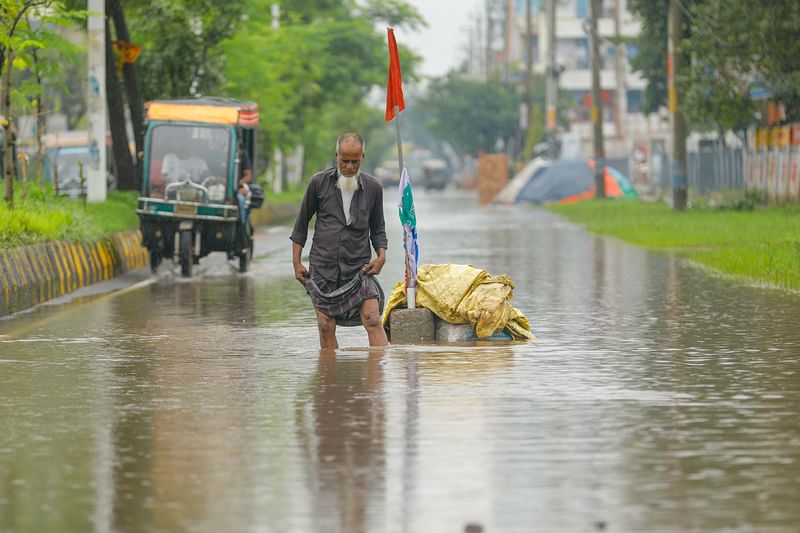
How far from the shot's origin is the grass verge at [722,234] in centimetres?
2525

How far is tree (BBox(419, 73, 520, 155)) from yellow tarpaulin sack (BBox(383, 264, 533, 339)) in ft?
374

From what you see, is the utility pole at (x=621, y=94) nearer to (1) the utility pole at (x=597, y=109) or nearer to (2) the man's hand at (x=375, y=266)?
(1) the utility pole at (x=597, y=109)

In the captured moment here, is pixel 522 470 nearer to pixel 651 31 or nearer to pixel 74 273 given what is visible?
pixel 74 273

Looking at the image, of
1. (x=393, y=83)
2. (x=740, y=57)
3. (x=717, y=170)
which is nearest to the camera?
(x=393, y=83)

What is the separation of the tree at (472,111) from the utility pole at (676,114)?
8001 cm

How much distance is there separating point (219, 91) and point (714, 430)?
1295 inches

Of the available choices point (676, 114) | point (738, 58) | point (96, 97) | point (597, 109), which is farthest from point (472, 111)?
point (96, 97)

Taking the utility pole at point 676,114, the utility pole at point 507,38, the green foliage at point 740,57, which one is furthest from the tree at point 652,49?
the utility pole at point 507,38

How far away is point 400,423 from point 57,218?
14838 mm

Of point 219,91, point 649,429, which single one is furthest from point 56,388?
point 219,91

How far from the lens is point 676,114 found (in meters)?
50.1

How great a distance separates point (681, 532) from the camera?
25.9 ft

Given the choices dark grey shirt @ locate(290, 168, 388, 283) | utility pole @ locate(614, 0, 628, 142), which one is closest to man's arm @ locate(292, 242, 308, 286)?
dark grey shirt @ locate(290, 168, 388, 283)

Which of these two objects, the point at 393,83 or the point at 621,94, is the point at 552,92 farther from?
the point at 393,83
